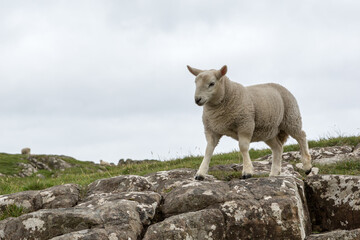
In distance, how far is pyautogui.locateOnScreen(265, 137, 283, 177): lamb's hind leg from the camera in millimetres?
10016

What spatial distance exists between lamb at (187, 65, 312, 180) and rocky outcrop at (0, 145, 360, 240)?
3.76 ft

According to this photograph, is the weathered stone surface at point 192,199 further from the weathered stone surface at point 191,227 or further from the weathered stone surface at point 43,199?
the weathered stone surface at point 43,199

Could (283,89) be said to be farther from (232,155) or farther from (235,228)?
(232,155)

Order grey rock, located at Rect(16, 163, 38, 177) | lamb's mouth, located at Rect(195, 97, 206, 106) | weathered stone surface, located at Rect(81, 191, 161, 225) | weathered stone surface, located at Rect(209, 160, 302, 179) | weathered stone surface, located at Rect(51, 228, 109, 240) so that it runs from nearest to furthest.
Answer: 1. weathered stone surface, located at Rect(51, 228, 109, 240)
2. weathered stone surface, located at Rect(81, 191, 161, 225)
3. lamb's mouth, located at Rect(195, 97, 206, 106)
4. weathered stone surface, located at Rect(209, 160, 302, 179)
5. grey rock, located at Rect(16, 163, 38, 177)

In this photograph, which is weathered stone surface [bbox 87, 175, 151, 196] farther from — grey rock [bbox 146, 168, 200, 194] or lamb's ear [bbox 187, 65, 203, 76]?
lamb's ear [bbox 187, 65, 203, 76]

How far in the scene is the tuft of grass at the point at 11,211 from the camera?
7695 millimetres

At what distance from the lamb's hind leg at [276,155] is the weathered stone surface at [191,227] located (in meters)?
3.58

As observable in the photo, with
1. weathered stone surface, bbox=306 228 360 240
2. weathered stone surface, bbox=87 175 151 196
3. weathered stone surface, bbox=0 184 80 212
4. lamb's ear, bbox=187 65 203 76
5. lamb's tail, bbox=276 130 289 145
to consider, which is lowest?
weathered stone surface, bbox=306 228 360 240

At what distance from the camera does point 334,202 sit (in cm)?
816

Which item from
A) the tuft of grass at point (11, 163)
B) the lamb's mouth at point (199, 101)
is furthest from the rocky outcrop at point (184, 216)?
the tuft of grass at point (11, 163)

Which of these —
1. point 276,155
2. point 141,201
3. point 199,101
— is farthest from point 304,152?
point 141,201

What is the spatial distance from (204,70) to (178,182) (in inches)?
93.2

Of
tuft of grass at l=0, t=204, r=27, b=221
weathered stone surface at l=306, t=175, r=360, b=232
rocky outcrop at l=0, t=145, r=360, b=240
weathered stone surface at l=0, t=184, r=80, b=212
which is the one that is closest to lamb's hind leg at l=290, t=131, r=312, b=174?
weathered stone surface at l=306, t=175, r=360, b=232

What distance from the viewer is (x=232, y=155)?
51.9ft
